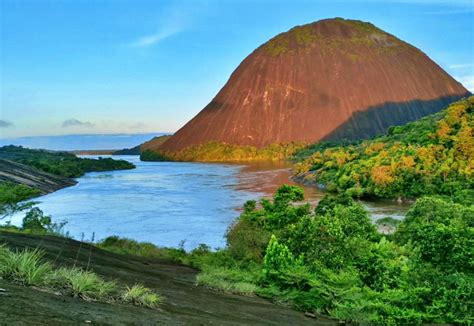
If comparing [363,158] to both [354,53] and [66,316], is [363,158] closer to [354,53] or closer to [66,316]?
[66,316]

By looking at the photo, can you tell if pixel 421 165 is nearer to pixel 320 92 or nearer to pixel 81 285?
pixel 81 285

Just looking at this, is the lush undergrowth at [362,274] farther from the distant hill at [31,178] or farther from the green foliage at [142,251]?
the distant hill at [31,178]

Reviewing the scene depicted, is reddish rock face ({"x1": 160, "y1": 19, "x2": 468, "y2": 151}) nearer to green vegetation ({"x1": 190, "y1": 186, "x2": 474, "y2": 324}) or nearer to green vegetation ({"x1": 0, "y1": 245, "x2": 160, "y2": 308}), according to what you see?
green vegetation ({"x1": 190, "y1": 186, "x2": 474, "y2": 324})

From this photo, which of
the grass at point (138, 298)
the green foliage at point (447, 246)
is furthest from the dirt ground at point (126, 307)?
the green foliage at point (447, 246)

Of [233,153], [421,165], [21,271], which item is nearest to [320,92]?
[233,153]

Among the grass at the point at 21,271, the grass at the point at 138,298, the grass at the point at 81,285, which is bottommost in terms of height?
the grass at the point at 138,298

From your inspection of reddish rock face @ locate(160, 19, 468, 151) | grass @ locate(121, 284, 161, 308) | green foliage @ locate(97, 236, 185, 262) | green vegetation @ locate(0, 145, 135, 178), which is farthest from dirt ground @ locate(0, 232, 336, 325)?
reddish rock face @ locate(160, 19, 468, 151)
